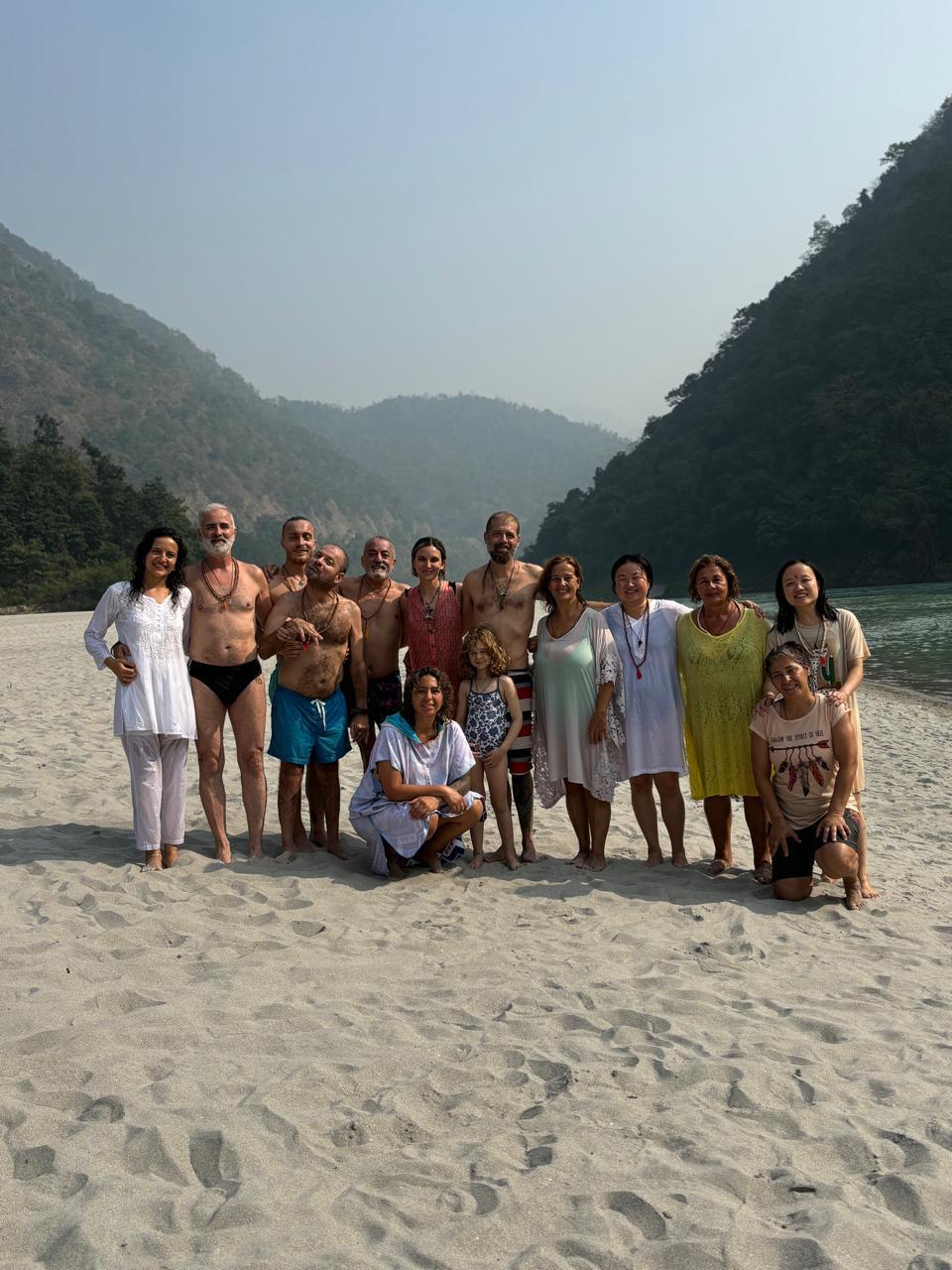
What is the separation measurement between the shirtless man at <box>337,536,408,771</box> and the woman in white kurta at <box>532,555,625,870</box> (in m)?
0.84

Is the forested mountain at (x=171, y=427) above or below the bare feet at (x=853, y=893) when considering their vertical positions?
above

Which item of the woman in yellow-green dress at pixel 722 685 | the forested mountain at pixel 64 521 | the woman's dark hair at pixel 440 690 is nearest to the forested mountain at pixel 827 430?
the forested mountain at pixel 64 521

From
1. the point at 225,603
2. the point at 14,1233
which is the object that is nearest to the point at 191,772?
the point at 225,603

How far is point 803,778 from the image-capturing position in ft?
16.0

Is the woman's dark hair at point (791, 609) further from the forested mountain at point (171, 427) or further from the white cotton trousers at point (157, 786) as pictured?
the forested mountain at point (171, 427)

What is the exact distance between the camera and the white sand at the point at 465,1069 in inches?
93.8

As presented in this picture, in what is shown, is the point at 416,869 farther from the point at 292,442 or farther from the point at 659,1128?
the point at 292,442

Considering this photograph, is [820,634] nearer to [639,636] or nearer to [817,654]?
[817,654]

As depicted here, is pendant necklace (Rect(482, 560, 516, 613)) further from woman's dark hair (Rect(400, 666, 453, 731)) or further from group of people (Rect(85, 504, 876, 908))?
woman's dark hair (Rect(400, 666, 453, 731))

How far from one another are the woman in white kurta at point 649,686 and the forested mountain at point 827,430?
4011cm

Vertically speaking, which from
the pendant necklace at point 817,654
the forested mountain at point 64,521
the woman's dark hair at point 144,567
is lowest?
the pendant necklace at point 817,654

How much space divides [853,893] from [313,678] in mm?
2938

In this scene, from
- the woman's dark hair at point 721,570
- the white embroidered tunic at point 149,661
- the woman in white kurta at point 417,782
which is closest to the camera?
the white embroidered tunic at point 149,661

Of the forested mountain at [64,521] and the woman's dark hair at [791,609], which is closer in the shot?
the woman's dark hair at [791,609]
